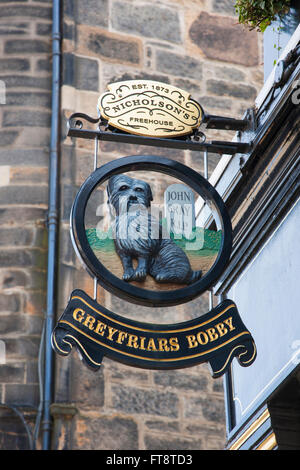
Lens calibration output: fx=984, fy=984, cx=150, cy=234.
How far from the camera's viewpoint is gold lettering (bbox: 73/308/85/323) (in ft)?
16.5

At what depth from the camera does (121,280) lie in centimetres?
519

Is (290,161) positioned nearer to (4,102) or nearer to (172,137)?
(172,137)

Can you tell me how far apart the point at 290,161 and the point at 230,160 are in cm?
83

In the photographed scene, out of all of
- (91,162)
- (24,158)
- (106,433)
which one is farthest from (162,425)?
(24,158)

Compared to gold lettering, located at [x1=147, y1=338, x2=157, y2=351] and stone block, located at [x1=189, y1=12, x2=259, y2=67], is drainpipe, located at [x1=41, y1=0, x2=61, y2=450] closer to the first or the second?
stone block, located at [x1=189, y1=12, x2=259, y2=67]

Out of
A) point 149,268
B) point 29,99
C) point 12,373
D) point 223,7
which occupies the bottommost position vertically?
point 149,268

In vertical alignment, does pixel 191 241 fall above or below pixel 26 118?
below

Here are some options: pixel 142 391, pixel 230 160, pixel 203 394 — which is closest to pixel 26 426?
pixel 142 391

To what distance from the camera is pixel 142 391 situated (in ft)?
30.0

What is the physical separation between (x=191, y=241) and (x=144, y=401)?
395 cm

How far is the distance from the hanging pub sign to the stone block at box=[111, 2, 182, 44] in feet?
17.2

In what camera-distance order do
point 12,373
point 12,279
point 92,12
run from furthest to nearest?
point 92,12, point 12,279, point 12,373

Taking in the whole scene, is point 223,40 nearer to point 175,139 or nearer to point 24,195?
point 24,195

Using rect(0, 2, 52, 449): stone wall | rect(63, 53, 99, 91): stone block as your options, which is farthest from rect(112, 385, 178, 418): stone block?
rect(63, 53, 99, 91): stone block
